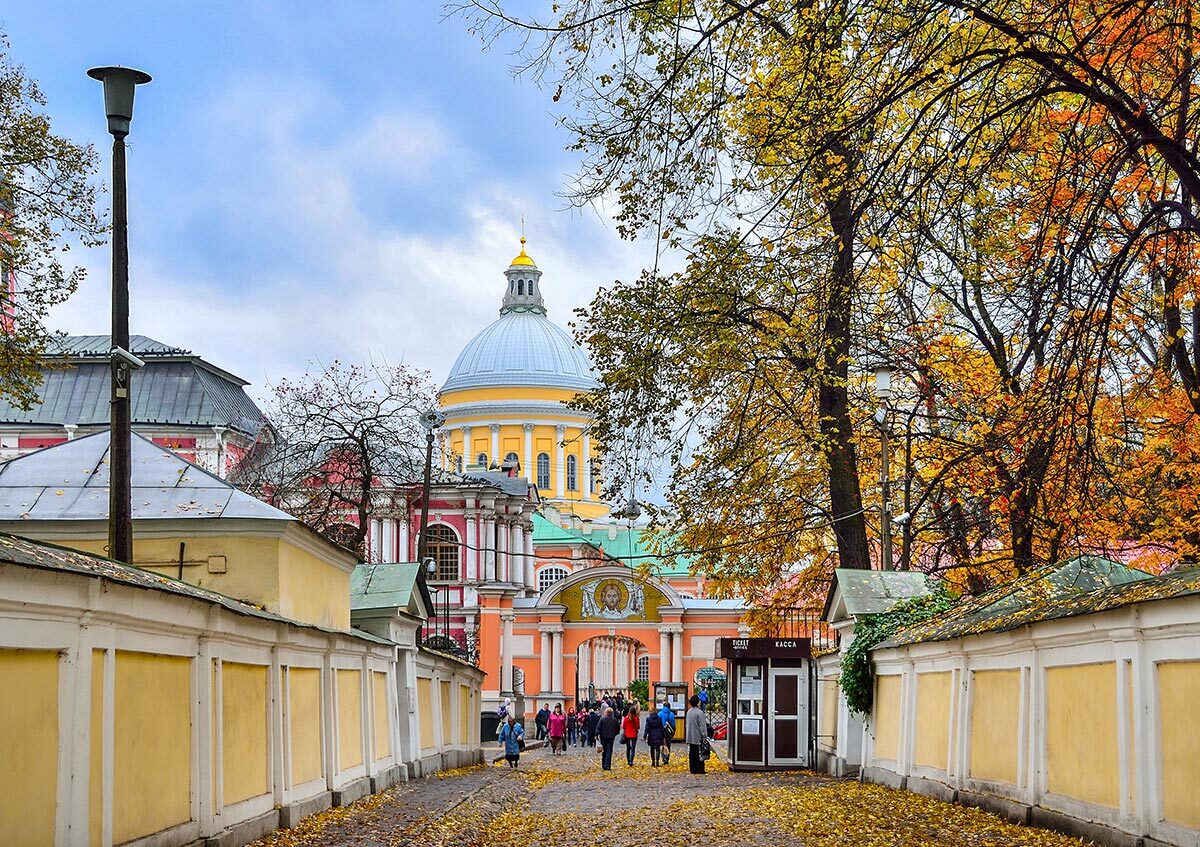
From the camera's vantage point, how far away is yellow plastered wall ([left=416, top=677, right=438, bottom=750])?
28469mm

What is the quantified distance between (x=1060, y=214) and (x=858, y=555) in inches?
632

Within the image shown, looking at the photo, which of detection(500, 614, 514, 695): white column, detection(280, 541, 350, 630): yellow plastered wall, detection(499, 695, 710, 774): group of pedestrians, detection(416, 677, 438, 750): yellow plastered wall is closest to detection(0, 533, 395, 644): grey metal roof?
detection(280, 541, 350, 630): yellow plastered wall

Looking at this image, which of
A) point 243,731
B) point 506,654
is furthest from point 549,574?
point 243,731

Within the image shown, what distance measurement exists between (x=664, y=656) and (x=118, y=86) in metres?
64.2

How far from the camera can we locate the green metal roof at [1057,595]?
39.7 ft

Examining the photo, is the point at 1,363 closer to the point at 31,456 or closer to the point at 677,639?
the point at 31,456

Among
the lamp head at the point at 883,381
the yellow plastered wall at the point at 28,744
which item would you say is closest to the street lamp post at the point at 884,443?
the lamp head at the point at 883,381

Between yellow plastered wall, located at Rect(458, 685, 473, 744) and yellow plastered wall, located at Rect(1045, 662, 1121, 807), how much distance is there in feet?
72.2

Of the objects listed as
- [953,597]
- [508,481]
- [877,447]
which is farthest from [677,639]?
[953,597]

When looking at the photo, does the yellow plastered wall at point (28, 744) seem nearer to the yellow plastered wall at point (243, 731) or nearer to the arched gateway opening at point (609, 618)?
the yellow plastered wall at point (243, 731)

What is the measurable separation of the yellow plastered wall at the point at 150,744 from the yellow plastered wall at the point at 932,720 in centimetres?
937

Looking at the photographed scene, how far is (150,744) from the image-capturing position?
11.6m

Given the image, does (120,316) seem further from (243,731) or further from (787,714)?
(787,714)

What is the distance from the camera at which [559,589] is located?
77562mm
